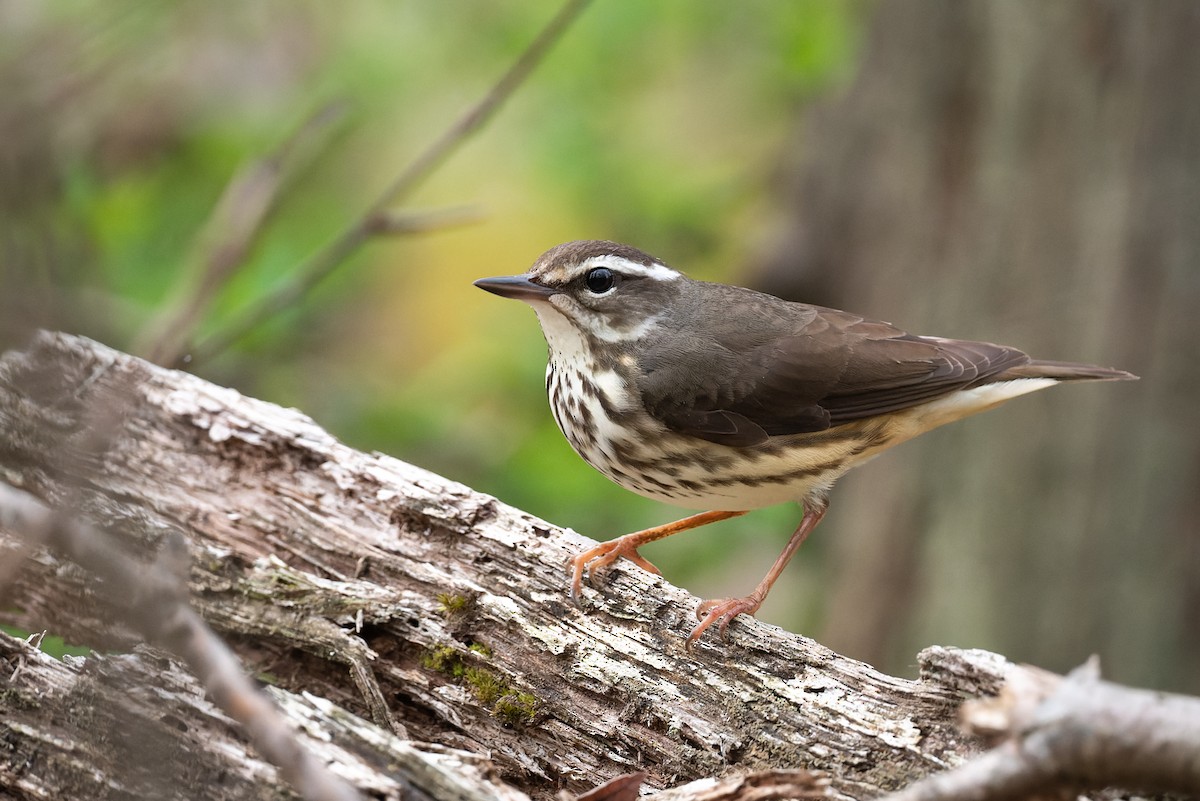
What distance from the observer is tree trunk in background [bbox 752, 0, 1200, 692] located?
5.41 meters

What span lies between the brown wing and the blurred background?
3.16 feet

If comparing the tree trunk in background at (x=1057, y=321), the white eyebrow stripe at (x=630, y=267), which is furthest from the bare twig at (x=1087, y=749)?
the tree trunk in background at (x=1057, y=321)

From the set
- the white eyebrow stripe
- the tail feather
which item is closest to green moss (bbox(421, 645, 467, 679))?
the white eyebrow stripe

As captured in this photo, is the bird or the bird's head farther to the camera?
the bird's head

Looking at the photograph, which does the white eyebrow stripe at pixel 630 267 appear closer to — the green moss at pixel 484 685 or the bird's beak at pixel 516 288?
the bird's beak at pixel 516 288

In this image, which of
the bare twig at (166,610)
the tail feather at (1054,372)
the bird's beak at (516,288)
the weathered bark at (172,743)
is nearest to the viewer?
the bare twig at (166,610)

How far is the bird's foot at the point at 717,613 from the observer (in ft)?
10.6

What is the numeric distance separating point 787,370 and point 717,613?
1.04 metres

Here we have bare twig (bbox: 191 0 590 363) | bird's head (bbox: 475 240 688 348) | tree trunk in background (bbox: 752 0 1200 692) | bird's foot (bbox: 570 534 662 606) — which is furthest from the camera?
tree trunk in background (bbox: 752 0 1200 692)

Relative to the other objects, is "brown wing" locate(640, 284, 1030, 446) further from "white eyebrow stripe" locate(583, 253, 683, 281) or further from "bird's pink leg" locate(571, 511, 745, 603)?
"bird's pink leg" locate(571, 511, 745, 603)

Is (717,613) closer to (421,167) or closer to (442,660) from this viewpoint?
(442,660)

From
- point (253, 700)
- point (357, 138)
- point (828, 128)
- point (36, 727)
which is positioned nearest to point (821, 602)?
point (828, 128)

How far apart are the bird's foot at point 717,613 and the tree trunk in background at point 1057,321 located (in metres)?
3.07

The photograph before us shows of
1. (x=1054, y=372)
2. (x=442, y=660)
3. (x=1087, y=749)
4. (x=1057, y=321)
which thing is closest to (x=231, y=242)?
(x=442, y=660)
